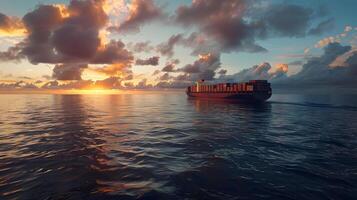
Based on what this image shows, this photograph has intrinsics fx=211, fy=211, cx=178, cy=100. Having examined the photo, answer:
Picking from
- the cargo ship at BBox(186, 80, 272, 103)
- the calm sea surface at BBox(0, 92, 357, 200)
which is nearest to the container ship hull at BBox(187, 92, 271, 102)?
the cargo ship at BBox(186, 80, 272, 103)

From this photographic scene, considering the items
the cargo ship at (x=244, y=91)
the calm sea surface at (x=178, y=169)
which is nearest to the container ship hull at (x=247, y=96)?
the cargo ship at (x=244, y=91)

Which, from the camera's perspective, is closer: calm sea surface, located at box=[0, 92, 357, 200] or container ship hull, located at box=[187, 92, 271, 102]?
calm sea surface, located at box=[0, 92, 357, 200]

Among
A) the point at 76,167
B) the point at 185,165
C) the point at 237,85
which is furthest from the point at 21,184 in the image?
the point at 237,85

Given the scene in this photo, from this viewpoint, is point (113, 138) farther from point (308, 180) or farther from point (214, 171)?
point (308, 180)

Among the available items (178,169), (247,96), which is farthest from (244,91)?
(178,169)

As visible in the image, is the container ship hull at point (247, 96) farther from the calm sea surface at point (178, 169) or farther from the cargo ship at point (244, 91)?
the calm sea surface at point (178, 169)

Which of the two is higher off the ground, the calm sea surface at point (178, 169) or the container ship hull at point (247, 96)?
the container ship hull at point (247, 96)

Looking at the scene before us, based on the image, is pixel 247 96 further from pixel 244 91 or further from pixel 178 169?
pixel 178 169

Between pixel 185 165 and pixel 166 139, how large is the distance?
861 cm

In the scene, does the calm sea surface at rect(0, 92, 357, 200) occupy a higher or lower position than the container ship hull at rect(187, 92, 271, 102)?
lower

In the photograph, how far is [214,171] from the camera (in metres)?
13.0

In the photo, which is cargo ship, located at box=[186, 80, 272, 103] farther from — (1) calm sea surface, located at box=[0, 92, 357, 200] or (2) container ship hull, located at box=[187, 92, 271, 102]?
(1) calm sea surface, located at box=[0, 92, 357, 200]

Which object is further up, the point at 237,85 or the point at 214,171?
the point at 237,85

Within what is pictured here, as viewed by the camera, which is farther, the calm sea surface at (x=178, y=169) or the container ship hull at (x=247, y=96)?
the container ship hull at (x=247, y=96)
